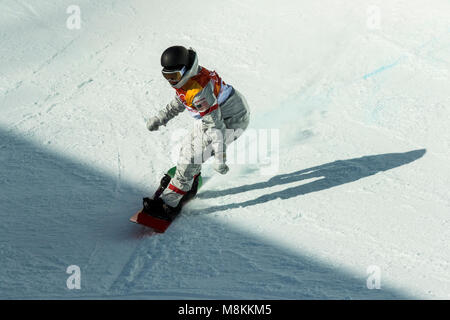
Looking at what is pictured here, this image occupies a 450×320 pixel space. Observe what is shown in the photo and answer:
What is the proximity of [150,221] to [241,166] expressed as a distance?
124cm

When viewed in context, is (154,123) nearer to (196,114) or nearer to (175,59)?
(196,114)

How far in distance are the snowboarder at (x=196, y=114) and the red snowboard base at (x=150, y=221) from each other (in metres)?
0.09

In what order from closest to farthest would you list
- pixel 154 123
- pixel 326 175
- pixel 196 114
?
pixel 196 114
pixel 154 123
pixel 326 175

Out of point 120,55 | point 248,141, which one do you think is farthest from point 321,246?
point 120,55

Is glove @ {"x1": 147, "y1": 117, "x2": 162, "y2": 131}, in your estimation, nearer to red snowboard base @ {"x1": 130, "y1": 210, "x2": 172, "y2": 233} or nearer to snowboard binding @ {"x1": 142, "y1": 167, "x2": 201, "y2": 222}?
snowboard binding @ {"x1": 142, "y1": 167, "x2": 201, "y2": 222}

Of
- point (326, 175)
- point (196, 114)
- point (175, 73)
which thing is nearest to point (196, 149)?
point (196, 114)

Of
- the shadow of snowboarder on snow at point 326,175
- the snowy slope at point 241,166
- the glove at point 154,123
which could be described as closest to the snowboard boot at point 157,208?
the snowy slope at point 241,166

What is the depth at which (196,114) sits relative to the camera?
4.47 m

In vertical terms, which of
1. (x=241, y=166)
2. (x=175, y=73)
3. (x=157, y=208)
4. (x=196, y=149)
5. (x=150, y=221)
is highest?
(x=175, y=73)

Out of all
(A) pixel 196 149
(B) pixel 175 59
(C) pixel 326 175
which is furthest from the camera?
(C) pixel 326 175

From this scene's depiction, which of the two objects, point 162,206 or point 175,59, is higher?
point 175,59

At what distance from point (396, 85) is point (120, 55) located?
345cm

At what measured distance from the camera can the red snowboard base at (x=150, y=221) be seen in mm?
4742

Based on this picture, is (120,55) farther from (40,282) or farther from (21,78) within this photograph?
(40,282)
